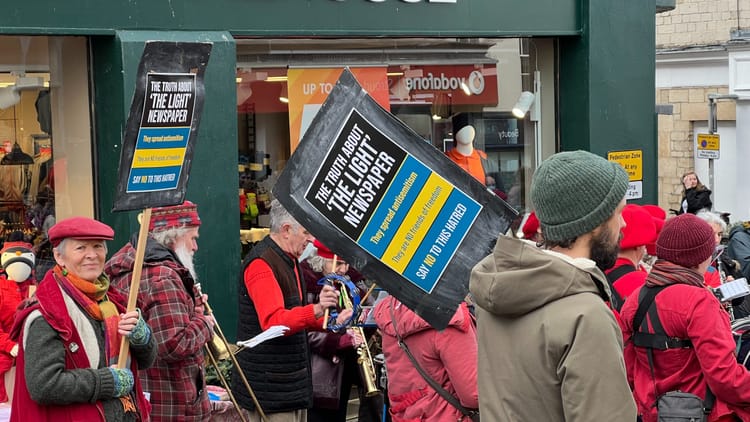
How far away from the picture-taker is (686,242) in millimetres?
5402

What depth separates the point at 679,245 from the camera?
541cm

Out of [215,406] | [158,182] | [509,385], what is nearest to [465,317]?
[158,182]

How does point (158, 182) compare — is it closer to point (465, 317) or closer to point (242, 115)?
point (465, 317)

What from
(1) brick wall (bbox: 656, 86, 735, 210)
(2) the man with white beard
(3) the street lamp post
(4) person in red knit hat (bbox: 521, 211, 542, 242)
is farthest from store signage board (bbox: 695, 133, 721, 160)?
(2) the man with white beard

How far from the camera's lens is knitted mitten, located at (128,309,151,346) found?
17.2ft

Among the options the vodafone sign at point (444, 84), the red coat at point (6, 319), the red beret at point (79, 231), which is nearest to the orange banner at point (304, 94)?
the vodafone sign at point (444, 84)

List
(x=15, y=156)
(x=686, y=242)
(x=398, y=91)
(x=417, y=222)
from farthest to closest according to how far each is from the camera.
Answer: (x=398, y=91) < (x=15, y=156) < (x=686, y=242) < (x=417, y=222)

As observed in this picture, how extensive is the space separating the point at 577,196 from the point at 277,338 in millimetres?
3669

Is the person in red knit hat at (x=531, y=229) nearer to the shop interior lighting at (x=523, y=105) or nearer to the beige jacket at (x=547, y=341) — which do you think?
the beige jacket at (x=547, y=341)

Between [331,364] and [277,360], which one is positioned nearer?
[277,360]

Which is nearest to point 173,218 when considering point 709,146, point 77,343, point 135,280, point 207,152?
point 135,280

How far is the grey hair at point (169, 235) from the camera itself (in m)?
6.36

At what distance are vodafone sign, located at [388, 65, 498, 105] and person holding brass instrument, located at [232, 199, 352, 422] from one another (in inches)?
178

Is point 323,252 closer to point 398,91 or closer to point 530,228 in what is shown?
point 530,228
